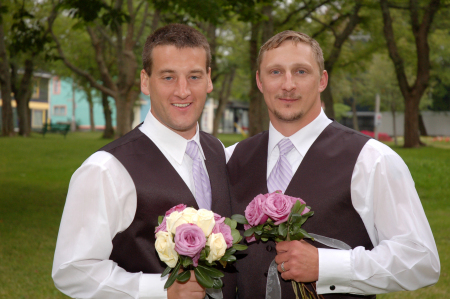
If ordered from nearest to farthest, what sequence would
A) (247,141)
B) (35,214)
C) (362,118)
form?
(247,141) < (35,214) < (362,118)

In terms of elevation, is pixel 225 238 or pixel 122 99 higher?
pixel 122 99

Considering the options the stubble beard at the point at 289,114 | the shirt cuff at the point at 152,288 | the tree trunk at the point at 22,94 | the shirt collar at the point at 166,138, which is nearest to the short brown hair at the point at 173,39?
the shirt collar at the point at 166,138

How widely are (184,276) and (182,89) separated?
1.18 metres

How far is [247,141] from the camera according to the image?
11.4 feet

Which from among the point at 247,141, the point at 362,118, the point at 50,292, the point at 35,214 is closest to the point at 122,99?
the point at 35,214

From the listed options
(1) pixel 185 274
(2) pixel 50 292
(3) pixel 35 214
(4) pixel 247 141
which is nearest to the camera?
(1) pixel 185 274

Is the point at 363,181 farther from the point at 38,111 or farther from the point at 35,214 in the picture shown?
the point at 38,111

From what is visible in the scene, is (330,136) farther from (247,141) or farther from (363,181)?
(247,141)

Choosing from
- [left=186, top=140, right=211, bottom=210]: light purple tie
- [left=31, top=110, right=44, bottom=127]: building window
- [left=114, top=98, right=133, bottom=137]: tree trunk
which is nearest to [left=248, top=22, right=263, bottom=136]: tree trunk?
[left=114, top=98, right=133, bottom=137]: tree trunk

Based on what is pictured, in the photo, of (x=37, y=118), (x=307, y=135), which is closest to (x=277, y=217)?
(x=307, y=135)

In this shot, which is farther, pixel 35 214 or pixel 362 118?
pixel 362 118

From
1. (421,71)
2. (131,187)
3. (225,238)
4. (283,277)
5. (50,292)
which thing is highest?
(421,71)

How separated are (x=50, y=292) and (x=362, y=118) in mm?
55373

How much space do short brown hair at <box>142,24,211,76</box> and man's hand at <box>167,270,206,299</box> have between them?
1.35 meters
